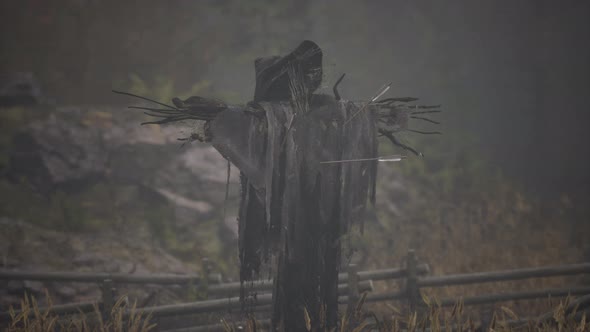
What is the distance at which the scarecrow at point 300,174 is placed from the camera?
287 cm

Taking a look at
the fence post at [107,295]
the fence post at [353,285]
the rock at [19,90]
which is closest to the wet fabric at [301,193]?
the fence post at [353,285]

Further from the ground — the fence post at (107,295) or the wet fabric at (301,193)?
the wet fabric at (301,193)

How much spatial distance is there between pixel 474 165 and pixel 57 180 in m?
10.8

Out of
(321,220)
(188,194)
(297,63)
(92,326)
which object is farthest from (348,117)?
(188,194)

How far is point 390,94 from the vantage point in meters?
14.6

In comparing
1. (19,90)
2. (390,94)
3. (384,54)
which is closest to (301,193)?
(19,90)

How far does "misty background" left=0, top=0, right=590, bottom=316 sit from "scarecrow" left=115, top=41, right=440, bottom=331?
367 centimetres

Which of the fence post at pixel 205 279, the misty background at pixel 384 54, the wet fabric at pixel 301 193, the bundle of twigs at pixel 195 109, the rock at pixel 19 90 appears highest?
the misty background at pixel 384 54

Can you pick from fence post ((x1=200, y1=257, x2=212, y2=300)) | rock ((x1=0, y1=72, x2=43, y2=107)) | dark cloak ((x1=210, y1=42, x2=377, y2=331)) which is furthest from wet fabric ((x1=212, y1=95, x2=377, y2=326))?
rock ((x1=0, y1=72, x2=43, y2=107))

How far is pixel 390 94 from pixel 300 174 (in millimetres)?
12459

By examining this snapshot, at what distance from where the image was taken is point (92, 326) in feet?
14.5

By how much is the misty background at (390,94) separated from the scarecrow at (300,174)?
3672 mm

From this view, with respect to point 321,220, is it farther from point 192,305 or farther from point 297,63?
point 192,305

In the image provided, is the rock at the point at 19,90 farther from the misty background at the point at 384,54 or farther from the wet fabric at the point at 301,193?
the wet fabric at the point at 301,193
